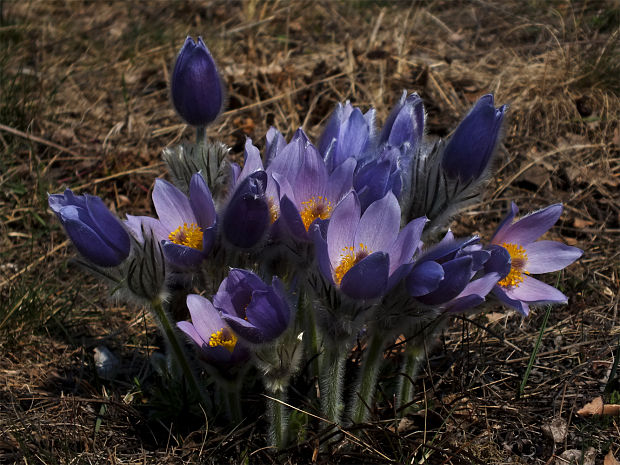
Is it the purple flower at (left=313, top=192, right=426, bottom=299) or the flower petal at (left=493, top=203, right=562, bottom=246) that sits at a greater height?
the purple flower at (left=313, top=192, right=426, bottom=299)

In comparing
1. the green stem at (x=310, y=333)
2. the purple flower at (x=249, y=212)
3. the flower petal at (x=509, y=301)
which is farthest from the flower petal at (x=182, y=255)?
the flower petal at (x=509, y=301)

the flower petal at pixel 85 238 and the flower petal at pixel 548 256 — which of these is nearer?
the flower petal at pixel 85 238

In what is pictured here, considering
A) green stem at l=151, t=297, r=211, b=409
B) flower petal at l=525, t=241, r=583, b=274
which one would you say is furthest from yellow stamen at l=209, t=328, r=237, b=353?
flower petal at l=525, t=241, r=583, b=274

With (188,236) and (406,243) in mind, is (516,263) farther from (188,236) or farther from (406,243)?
(188,236)

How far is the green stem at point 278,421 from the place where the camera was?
176 cm

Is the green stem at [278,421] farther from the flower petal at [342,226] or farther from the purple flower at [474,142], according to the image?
the purple flower at [474,142]

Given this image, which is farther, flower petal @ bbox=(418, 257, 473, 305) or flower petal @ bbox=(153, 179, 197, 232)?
flower petal @ bbox=(153, 179, 197, 232)

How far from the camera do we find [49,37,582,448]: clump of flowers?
1.53 m

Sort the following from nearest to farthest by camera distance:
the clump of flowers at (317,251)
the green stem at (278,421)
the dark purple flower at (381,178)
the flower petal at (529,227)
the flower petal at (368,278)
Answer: the flower petal at (368,278) → the clump of flowers at (317,251) → the dark purple flower at (381,178) → the green stem at (278,421) → the flower petal at (529,227)

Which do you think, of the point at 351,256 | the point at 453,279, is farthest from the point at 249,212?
the point at 453,279

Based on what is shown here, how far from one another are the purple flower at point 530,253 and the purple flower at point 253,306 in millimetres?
646

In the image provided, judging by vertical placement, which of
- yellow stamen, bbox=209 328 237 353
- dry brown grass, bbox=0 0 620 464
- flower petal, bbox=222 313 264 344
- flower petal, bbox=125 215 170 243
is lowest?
dry brown grass, bbox=0 0 620 464

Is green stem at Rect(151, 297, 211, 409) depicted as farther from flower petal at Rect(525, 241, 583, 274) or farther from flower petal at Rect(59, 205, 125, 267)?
flower petal at Rect(525, 241, 583, 274)

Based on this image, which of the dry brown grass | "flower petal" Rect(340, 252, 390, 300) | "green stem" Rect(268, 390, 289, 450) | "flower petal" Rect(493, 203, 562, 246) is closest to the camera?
"flower petal" Rect(340, 252, 390, 300)
